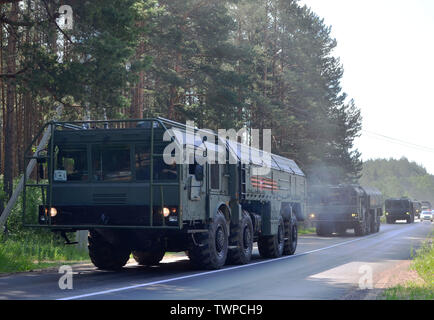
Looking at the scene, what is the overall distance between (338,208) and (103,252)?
24261mm

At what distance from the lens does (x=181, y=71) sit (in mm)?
35500

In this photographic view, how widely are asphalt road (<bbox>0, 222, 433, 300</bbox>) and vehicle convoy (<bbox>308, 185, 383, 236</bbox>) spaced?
62.4ft

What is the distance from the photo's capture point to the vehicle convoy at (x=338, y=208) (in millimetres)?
37906

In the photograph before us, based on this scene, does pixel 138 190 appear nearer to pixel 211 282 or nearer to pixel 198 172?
pixel 198 172

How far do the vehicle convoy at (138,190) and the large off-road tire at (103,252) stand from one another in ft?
0.08

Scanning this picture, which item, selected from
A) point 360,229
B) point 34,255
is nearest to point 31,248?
point 34,255

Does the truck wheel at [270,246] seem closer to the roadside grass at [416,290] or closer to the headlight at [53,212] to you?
Result: the roadside grass at [416,290]

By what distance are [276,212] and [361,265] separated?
375cm

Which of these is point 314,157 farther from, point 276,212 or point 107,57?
point 107,57

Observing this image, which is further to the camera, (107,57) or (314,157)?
(314,157)

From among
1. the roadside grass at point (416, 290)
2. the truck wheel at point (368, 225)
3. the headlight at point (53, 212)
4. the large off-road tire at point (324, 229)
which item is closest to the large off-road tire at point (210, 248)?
the headlight at point (53, 212)

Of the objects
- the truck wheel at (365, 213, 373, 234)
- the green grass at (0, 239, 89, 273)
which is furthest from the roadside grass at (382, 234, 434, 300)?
the truck wheel at (365, 213, 373, 234)
